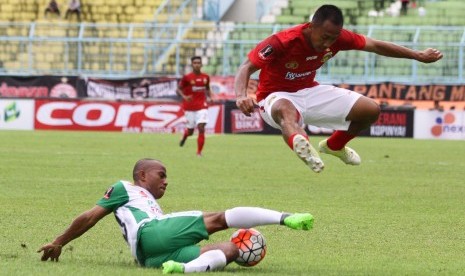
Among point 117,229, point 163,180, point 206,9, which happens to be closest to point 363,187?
point 117,229

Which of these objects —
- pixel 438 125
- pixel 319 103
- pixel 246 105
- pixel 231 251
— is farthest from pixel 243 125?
→ pixel 231 251

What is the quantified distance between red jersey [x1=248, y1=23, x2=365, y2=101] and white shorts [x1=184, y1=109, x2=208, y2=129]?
15.4 metres

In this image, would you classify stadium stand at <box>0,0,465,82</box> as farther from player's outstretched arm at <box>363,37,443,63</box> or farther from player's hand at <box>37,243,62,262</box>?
player's hand at <box>37,243,62,262</box>

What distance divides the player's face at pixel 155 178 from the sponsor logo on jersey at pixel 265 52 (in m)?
2.40

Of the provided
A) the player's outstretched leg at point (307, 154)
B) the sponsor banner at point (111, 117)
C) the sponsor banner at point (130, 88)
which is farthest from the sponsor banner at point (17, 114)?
the player's outstretched leg at point (307, 154)

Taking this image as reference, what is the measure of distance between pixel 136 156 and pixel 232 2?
852 inches

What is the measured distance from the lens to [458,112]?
117ft

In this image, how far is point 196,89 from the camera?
28.7 metres

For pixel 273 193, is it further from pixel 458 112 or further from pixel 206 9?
pixel 206 9

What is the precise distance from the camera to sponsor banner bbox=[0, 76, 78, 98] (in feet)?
127

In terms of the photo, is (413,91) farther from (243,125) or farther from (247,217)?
(247,217)

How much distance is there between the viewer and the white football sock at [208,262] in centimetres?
905

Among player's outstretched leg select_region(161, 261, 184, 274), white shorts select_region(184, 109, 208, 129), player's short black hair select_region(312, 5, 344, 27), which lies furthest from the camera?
white shorts select_region(184, 109, 208, 129)

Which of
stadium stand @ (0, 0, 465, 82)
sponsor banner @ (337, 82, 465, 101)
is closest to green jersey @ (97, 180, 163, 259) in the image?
sponsor banner @ (337, 82, 465, 101)
